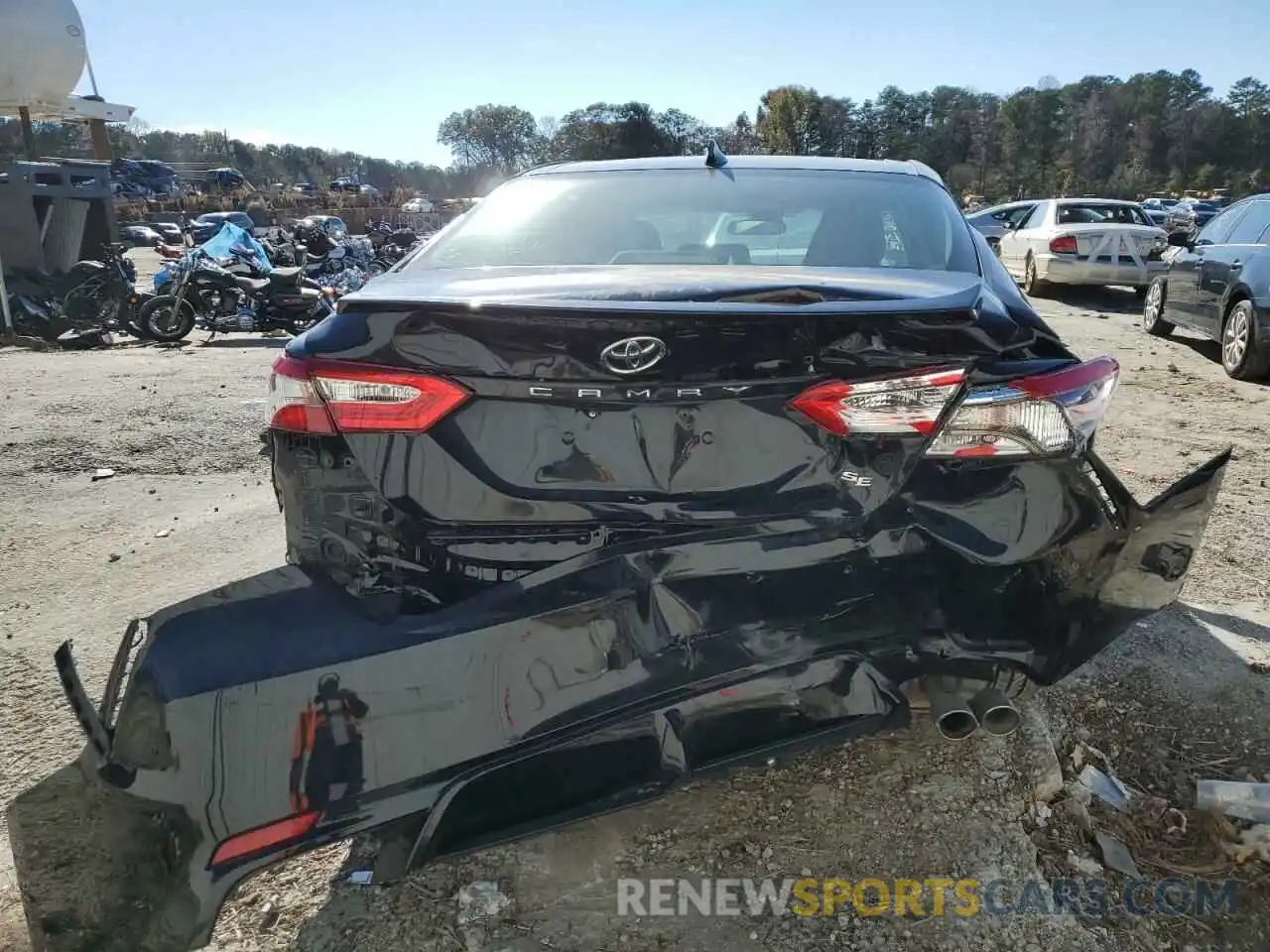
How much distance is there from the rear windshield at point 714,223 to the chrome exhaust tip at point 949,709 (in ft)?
3.34

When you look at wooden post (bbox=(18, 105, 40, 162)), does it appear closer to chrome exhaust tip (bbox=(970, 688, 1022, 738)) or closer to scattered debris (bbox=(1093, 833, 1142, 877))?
chrome exhaust tip (bbox=(970, 688, 1022, 738))

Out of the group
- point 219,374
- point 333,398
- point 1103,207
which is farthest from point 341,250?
point 333,398

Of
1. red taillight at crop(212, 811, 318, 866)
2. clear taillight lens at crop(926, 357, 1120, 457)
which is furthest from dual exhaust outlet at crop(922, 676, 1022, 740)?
red taillight at crop(212, 811, 318, 866)

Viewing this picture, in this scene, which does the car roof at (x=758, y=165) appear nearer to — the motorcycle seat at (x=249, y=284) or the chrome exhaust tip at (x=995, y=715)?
the chrome exhaust tip at (x=995, y=715)

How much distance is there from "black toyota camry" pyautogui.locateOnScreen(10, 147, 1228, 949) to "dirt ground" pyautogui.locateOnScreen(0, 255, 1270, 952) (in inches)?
15.2

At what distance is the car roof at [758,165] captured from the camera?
9.84 feet

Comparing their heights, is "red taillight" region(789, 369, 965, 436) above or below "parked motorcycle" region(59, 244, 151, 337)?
above

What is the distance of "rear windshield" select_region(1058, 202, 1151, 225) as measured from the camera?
1391cm

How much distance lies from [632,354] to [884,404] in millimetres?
486

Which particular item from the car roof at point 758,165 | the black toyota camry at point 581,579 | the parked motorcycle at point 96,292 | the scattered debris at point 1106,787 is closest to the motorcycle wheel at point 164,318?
the parked motorcycle at point 96,292

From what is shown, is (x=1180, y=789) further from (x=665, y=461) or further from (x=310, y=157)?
(x=310, y=157)

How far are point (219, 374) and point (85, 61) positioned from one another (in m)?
14.1

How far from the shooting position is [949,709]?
1.76m

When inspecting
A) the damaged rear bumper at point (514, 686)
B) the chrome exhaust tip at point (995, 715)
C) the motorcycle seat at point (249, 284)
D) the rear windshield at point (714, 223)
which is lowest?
the motorcycle seat at point (249, 284)
